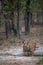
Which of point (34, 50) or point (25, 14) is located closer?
point (34, 50)

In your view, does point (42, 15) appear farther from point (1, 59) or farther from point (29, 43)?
point (1, 59)

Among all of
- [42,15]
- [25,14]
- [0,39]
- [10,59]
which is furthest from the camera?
[42,15]

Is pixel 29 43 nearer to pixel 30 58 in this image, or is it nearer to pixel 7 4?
pixel 30 58

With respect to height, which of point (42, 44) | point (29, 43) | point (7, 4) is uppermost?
point (7, 4)

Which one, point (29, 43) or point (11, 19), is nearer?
point (29, 43)

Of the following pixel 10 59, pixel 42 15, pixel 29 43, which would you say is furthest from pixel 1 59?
pixel 42 15

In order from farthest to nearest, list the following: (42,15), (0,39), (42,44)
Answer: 1. (42,15)
2. (0,39)
3. (42,44)

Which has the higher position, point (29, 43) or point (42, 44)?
point (29, 43)

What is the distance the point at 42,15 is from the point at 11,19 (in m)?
4.47

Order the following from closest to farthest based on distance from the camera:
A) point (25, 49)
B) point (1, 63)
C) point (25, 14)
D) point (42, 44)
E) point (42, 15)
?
point (1, 63), point (25, 49), point (42, 44), point (25, 14), point (42, 15)

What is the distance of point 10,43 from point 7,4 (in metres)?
1.81

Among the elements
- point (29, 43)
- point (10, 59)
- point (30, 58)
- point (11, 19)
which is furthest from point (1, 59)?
point (11, 19)

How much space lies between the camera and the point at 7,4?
8.70 meters

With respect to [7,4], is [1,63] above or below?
below
